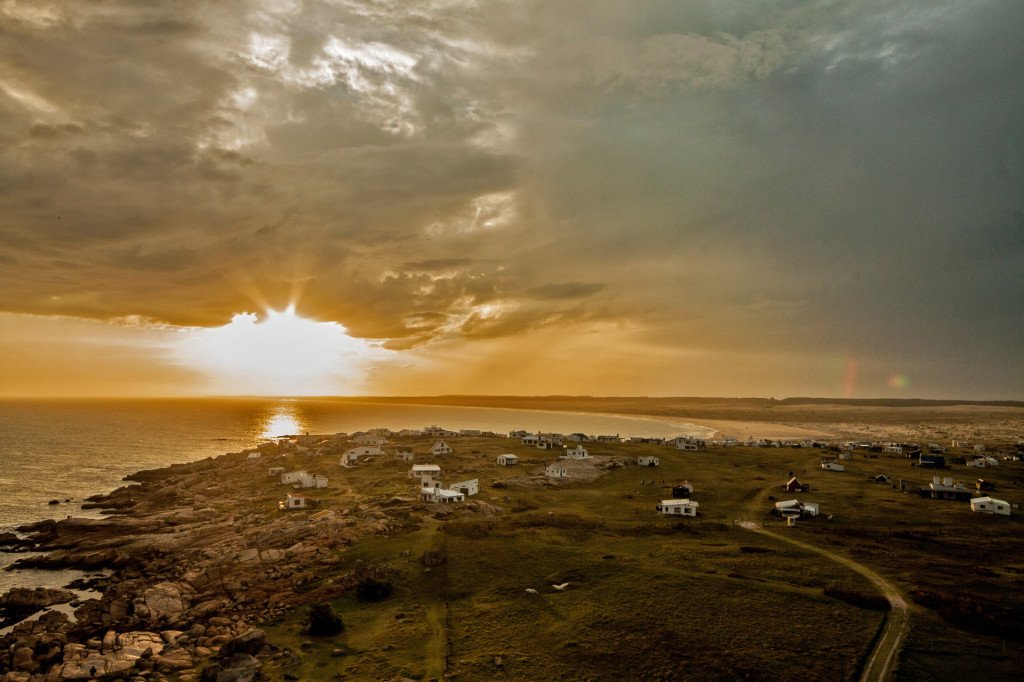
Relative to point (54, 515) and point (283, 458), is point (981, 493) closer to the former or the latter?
point (283, 458)

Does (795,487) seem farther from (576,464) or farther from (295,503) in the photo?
(295,503)

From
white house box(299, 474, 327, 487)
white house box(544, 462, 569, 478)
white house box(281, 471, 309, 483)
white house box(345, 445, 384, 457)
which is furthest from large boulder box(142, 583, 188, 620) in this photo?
white house box(345, 445, 384, 457)

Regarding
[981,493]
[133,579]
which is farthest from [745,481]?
[133,579]

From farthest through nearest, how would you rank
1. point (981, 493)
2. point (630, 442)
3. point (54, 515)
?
point (630, 442), point (54, 515), point (981, 493)

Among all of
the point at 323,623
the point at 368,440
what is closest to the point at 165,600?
the point at 323,623

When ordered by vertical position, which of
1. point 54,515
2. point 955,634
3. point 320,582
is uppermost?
point 955,634

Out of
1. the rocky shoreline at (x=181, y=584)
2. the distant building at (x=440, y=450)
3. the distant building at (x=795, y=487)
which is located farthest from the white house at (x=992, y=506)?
the distant building at (x=440, y=450)

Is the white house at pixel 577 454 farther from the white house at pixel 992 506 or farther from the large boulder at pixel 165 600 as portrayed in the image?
the large boulder at pixel 165 600
